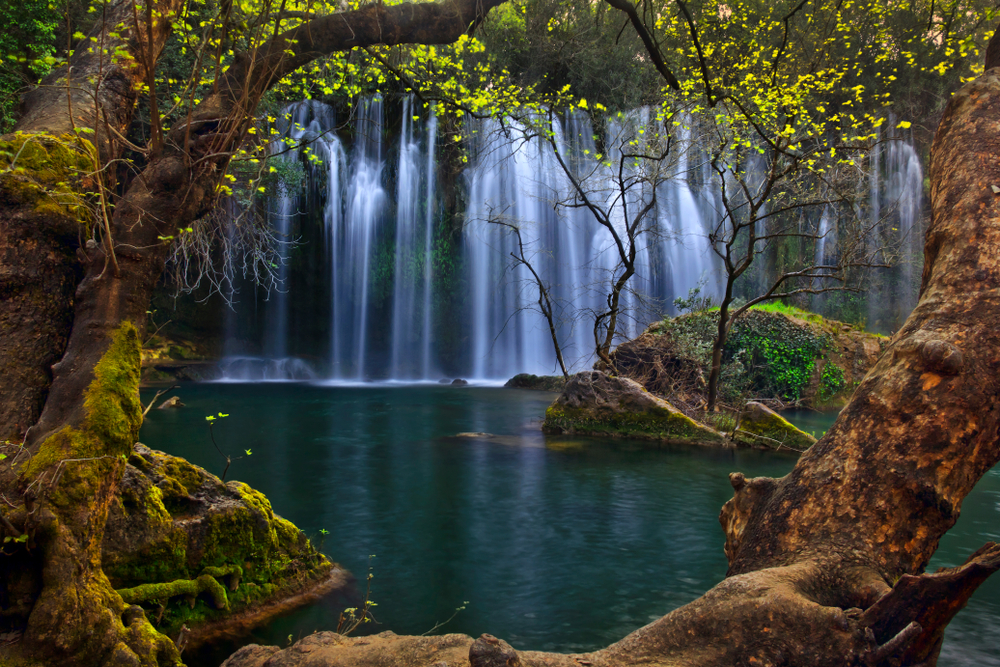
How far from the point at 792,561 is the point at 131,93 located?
453 centimetres

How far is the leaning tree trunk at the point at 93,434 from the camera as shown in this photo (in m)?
2.59

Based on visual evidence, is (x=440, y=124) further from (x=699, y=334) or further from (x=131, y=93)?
(x=131, y=93)

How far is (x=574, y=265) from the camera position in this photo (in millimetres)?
23484

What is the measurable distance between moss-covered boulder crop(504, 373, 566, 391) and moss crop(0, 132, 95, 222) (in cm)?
1672

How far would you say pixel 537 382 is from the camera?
803 inches

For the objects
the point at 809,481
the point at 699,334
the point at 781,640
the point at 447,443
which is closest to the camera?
the point at 781,640

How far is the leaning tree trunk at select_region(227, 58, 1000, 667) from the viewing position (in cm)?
188

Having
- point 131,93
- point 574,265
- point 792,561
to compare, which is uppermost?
point 574,265

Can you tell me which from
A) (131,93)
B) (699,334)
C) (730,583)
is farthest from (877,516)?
(699,334)

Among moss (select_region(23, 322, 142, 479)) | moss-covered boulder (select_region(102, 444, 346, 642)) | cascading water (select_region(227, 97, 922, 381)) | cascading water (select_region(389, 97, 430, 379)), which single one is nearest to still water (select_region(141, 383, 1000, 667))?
moss-covered boulder (select_region(102, 444, 346, 642))

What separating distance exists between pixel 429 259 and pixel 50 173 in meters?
21.8

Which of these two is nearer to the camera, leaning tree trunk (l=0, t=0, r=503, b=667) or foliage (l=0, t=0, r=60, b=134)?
leaning tree trunk (l=0, t=0, r=503, b=667)

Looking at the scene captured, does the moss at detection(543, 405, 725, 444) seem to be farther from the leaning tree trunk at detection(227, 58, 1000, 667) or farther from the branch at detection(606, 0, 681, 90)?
the leaning tree trunk at detection(227, 58, 1000, 667)

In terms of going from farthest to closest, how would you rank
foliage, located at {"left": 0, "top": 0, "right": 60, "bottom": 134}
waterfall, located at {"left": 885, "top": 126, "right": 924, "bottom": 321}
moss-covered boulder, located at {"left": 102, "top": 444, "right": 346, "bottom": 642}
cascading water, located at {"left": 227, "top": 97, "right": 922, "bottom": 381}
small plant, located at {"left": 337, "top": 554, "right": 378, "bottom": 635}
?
waterfall, located at {"left": 885, "top": 126, "right": 924, "bottom": 321}, cascading water, located at {"left": 227, "top": 97, "right": 922, "bottom": 381}, foliage, located at {"left": 0, "top": 0, "right": 60, "bottom": 134}, small plant, located at {"left": 337, "top": 554, "right": 378, "bottom": 635}, moss-covered boulder, located at {"left": 102, "top": 444, "right": 346, "bottom": 642}
